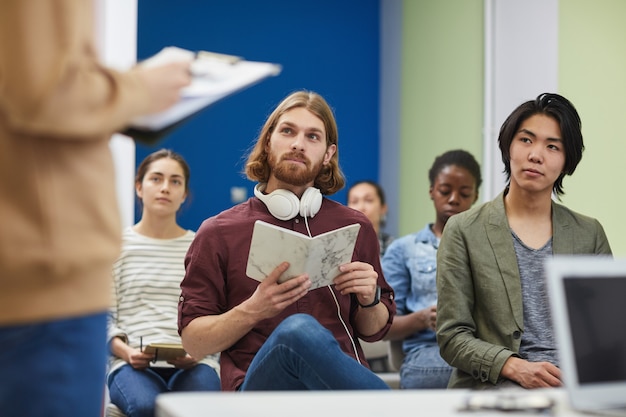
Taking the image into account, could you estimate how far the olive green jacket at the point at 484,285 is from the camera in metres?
2.53

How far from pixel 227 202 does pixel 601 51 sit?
8.54 ft

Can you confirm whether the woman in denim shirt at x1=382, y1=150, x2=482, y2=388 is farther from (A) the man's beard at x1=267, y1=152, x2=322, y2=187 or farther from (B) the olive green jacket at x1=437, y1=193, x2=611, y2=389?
(A) the man's beard at x1=267, y1=152, x2=322, y2=187

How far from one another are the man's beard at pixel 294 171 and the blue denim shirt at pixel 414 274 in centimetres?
103

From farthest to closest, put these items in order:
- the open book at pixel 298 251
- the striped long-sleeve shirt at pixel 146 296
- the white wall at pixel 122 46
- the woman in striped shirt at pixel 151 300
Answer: the white wall at pixel 122 46 < the striped long-sleeve shirt at pixel 146 296 < the woman in striped shirt at pixel 151 300 < the open book at pixel 298 251

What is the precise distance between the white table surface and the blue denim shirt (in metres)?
2.05

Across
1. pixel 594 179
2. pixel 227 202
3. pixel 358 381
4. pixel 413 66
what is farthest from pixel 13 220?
pixel 413 66

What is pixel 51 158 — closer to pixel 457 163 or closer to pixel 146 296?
pixel 146 296

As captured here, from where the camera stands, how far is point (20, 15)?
3.82 feet

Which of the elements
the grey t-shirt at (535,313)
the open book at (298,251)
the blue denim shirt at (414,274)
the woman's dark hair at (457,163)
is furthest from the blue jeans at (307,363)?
the woman's dark hair at (457,163)

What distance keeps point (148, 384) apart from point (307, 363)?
55.9 inches

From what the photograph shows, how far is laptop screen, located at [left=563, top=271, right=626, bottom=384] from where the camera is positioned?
4.25 ft

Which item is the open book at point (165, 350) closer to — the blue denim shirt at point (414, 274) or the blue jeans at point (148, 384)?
the blue jeans at point (148, 384)

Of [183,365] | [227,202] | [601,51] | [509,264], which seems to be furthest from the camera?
[227,202]

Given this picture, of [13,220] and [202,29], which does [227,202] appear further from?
[13,220]
